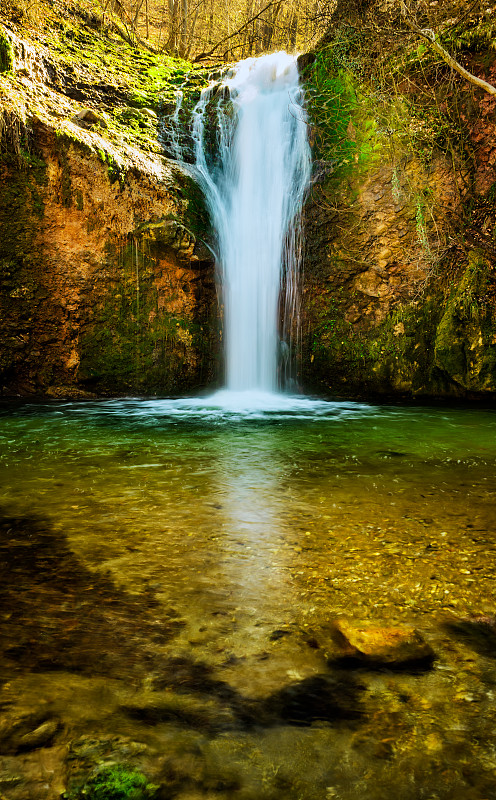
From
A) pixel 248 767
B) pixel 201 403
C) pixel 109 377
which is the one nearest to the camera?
pixel 248 767

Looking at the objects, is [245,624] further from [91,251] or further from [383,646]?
[91,251]

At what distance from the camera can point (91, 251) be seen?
9117 millimetres

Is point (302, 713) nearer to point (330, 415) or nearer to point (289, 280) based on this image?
point (330, 415)

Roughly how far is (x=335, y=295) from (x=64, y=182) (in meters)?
4.89

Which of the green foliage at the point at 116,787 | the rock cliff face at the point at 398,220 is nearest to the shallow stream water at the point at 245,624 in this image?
the green foliage at the point at 116,787

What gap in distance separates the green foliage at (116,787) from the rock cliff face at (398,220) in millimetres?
8253

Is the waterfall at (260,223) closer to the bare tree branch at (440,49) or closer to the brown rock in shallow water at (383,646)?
the bare tree branch at (440,49)

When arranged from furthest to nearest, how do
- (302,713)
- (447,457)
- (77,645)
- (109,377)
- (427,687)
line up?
(109,377) < (447,457) < (77,645) < (427,687) < (302,713)

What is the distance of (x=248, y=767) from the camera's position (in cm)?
141

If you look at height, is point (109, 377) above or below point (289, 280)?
below

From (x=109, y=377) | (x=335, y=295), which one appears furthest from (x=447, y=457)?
(x=109, y=377)

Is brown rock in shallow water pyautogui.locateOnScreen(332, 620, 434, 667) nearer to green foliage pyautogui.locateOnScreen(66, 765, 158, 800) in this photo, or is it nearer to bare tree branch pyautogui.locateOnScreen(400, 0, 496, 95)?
green foliage pyautogui.locateOnScreen(66, 765, 158, 800)

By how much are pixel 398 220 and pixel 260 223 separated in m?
2.52

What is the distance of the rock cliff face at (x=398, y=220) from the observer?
8.53 m
